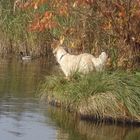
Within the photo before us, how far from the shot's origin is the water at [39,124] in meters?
13.5

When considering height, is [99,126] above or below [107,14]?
below

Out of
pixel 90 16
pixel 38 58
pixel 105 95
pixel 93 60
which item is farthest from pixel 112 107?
pixel 38 58

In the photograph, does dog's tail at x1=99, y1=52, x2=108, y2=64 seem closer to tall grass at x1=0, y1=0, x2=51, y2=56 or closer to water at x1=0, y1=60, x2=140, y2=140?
water at x1=0, y1=60, x2=140, y2=140

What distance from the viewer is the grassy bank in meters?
14.8

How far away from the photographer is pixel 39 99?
17219mm

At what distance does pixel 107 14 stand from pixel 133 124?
3.40 metres

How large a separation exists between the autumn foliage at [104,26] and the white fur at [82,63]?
2.89 ft

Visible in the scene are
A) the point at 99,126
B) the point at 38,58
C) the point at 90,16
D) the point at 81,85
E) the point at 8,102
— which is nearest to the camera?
the point at 99,126

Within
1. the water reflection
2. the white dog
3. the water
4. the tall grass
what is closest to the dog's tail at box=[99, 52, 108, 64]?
the white dog

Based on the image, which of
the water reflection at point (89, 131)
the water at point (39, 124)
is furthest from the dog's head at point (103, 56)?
the water reflection at point (89, 131)

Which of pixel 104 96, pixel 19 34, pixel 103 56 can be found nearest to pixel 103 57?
pixel 103 56

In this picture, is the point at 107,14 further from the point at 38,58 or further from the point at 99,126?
the point at 38,58

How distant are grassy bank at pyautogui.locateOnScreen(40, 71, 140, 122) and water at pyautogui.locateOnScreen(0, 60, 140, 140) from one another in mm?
295

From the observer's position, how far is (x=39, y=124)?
1430cm
